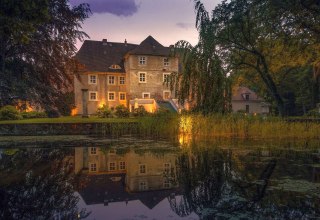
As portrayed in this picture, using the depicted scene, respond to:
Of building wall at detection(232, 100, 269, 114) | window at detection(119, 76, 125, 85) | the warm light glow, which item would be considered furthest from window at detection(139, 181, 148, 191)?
building wall at detection(232, 100, 269, 114)

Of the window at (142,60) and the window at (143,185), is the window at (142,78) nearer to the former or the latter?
the window at (142,60)

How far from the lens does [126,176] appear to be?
649cm

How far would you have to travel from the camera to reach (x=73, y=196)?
4.87m

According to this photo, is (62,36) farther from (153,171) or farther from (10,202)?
(10,202)

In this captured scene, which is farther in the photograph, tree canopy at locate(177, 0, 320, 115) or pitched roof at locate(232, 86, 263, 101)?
pitched roof at locate(232, 86, 263, 101)

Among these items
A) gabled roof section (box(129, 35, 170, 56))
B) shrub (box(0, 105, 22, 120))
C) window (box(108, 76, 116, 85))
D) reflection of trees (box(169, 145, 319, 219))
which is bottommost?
reflection of trees (box(169, 145, 319, 219))

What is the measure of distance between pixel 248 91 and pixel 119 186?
5250 centimetres

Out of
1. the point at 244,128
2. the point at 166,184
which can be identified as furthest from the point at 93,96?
the point at 166,184

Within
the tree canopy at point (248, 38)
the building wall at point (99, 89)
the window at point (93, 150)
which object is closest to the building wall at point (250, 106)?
the building wall at point (99, 89)

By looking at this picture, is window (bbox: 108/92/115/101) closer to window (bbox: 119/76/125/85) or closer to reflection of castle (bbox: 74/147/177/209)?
window (bbox: 119/76/125/85)

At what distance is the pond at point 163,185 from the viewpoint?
410cm

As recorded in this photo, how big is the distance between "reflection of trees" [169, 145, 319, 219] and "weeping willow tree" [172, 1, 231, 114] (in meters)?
7.72

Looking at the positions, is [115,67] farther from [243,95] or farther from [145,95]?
[243,95]

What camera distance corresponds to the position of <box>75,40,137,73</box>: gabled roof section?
35.7 meters
